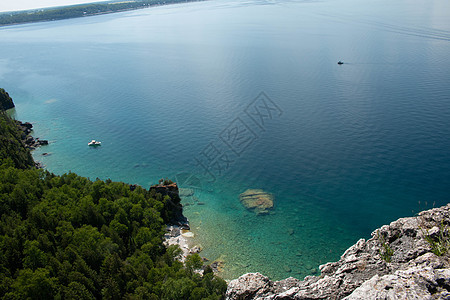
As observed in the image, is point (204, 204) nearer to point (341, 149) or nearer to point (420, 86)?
point (341, 149)

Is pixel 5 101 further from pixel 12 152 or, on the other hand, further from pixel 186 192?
pixel 186 192

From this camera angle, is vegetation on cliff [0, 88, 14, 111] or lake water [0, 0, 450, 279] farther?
vegetation on cliff [0, 88, 14, 111]

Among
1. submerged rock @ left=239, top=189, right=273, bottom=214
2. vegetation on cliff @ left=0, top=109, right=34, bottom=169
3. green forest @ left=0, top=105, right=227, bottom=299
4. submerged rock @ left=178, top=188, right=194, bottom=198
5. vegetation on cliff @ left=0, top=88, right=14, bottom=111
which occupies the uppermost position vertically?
vegetation on cliff @ left=0, top=88, right=14, bottom=111

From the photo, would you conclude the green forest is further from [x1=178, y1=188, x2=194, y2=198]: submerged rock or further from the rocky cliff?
the rocky cliff

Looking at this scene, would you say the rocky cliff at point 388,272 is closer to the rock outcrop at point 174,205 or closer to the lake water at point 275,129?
the lake water at point 275,129

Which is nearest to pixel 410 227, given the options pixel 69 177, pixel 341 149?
pixel 341 149

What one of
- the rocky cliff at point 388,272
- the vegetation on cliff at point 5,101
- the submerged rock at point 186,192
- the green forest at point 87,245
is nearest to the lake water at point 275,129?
the submerged rock at point 186,192

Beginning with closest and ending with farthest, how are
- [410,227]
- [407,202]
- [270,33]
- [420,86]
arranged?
1. [410,227]
2. [407,202]
3. [420,86]
4. [270,33]

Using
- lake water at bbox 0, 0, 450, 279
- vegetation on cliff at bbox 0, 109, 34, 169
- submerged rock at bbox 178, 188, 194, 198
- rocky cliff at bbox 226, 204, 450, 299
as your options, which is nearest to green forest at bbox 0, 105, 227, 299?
submerged rock at bbox 178, 188, 194, 198
